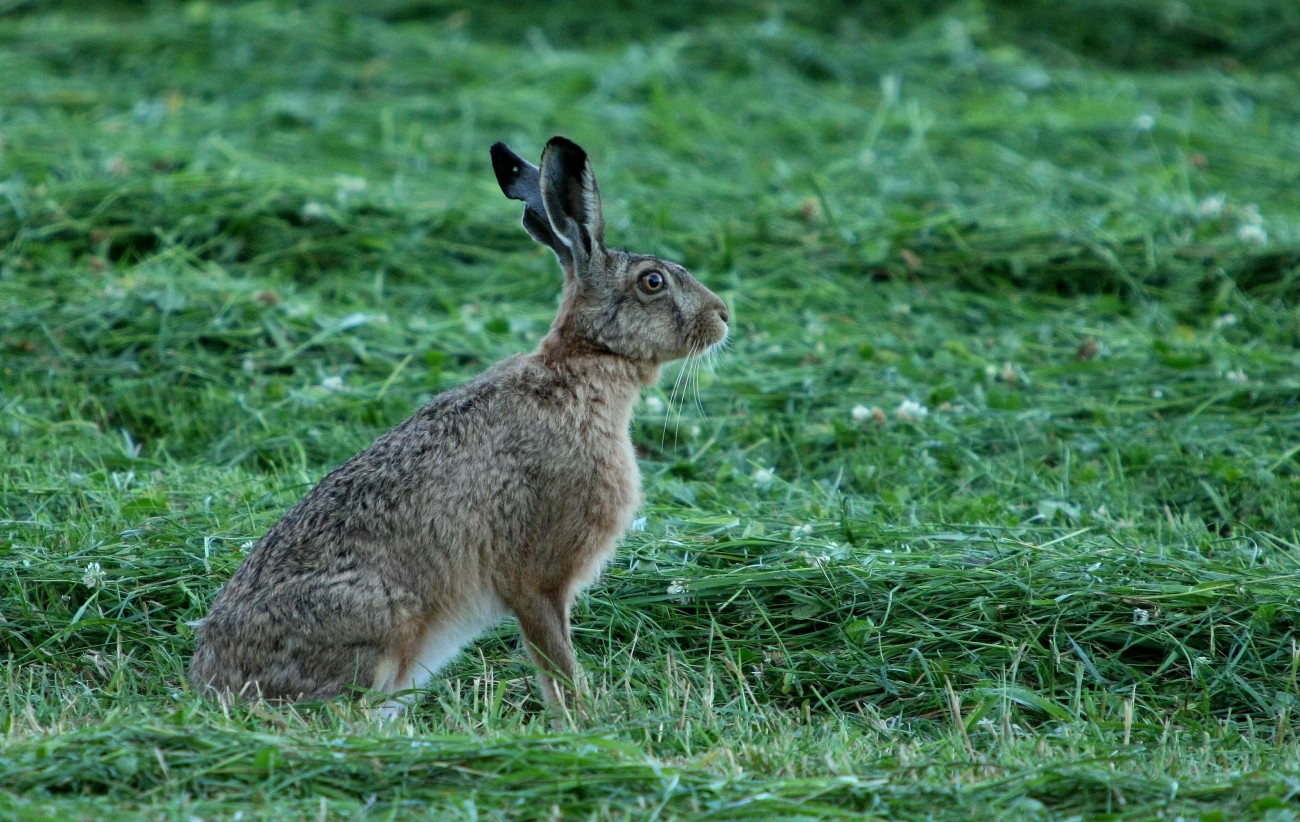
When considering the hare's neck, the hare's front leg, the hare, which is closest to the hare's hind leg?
the hare

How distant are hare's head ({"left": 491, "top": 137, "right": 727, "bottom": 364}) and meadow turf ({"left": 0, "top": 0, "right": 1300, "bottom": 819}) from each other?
292 millimetres

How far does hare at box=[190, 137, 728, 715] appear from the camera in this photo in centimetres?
479

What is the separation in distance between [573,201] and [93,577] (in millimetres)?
2165

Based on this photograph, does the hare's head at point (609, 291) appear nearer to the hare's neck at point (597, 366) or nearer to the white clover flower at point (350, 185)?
the hare's neck at point (597, 366)

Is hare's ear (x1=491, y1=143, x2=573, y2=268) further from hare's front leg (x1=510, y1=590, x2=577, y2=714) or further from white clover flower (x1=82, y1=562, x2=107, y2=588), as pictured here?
white clover flower (x1=82, y1=562, x2=107, y2=588)

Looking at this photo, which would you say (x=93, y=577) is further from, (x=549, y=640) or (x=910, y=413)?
(x=910, y=413)

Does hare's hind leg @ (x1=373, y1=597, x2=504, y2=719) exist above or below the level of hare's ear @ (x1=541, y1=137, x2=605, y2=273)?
below

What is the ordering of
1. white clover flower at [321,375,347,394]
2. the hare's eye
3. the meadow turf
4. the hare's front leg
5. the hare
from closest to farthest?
1. the meadow turf
2. the hare
3. the hare's front leg
4. the hare's eye
5. white clover flower at [321,375,347,394]

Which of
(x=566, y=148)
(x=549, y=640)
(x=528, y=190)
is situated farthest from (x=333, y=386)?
(x=549, y=640)

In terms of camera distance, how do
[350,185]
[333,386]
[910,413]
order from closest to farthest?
1. [910,413]
2. [333,386]
3. [350,185]

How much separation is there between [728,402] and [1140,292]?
267 centimetres

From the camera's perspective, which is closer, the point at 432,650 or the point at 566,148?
the point at 432,650

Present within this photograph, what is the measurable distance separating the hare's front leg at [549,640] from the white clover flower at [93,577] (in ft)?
5.13

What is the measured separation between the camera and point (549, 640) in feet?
16.7
